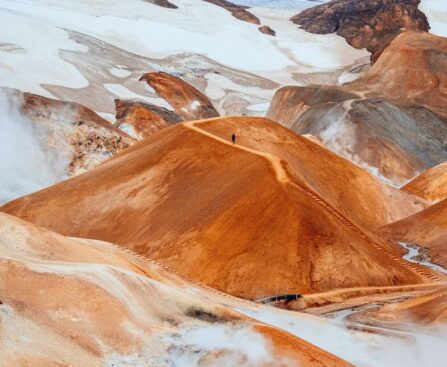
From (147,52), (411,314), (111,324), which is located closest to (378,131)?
(147,52)

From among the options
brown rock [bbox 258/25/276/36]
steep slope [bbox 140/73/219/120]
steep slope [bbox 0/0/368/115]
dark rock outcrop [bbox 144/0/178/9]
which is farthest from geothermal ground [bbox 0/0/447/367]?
brown rock [bbox 258/25/276/36]

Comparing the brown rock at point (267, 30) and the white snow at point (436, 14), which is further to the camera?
the white snow at point (436, 14)

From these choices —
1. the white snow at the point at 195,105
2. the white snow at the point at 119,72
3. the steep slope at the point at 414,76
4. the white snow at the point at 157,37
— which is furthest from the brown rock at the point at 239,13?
the white snow at the point at 195,105

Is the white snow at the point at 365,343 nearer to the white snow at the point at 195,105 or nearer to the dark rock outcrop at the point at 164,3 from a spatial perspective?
the white snow at the point at 195,105

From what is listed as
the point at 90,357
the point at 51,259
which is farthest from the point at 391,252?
the point at 90,357

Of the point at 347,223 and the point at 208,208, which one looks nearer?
the point at 347,223

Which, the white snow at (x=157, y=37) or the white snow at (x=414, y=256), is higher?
the white snow at (x=414, y=256)

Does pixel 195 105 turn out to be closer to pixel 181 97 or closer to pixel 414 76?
pixel 181 97
